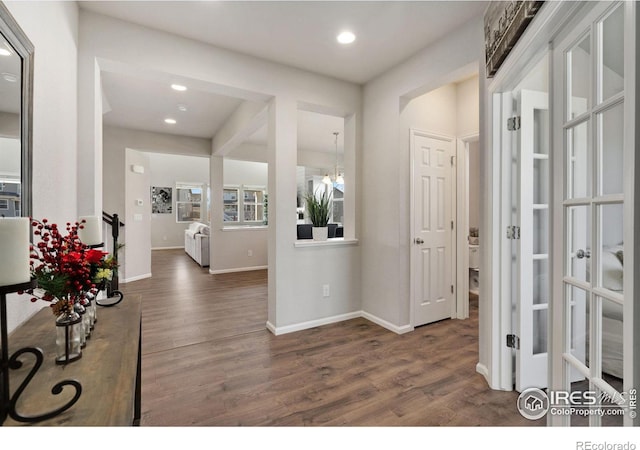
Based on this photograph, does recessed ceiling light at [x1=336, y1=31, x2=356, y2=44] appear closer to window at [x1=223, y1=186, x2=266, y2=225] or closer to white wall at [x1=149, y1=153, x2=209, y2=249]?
window at [x1=223, y1=186, x2=266, y2=225]

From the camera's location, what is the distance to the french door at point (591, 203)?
1022 mm

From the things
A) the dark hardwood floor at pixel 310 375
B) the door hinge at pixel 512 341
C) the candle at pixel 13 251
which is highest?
the candle at pixel 13 251

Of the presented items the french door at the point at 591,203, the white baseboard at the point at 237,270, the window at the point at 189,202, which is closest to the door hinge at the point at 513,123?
the french door at the point at 591,203

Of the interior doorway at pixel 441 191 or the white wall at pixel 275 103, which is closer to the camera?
the white wall at pixel 275 103

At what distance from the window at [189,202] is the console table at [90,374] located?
31.7ft

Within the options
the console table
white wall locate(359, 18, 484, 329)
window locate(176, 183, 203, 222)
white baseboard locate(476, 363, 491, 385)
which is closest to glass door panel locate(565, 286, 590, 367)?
white baseboard locate(476, 363, 491, 385)

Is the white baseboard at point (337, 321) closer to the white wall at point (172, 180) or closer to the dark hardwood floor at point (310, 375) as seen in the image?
the dark hardwood floor at point (310, 375)

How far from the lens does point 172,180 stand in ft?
32.9

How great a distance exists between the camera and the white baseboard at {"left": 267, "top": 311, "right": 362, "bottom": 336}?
2.98 metres

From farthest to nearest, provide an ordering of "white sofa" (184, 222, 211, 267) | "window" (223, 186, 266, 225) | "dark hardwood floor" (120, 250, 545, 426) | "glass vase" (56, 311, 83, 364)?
"window" (223, 186, 266, 225), "white sofa" (184, 222, 211, 267), "dark hardwood floor" (120, 250, 545, 426), "glass vase" (56, 311, 83, 364)

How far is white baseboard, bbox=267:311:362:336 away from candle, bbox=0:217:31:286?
2387mm

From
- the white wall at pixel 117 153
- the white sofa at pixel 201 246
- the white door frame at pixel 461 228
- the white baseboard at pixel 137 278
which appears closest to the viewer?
the white door frame at pixel 461 228

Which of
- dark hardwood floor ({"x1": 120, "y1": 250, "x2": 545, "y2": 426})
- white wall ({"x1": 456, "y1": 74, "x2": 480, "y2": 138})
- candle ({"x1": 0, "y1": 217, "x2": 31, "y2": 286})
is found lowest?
dark hardwood floor ({"x1": 120, "y1": 250, "x2": 545, "y2": 426})

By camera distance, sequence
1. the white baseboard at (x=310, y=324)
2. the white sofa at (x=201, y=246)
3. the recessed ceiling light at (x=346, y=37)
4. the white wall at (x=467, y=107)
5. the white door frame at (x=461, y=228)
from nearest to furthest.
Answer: the recessed ceiling light at (x=346, y=37) < the white baseboard at (x=310, y=324) < the white wall at (x=467, y=107) < the white door frame at (x=461, y=228) < the white sofa at (x=201, y=246)
